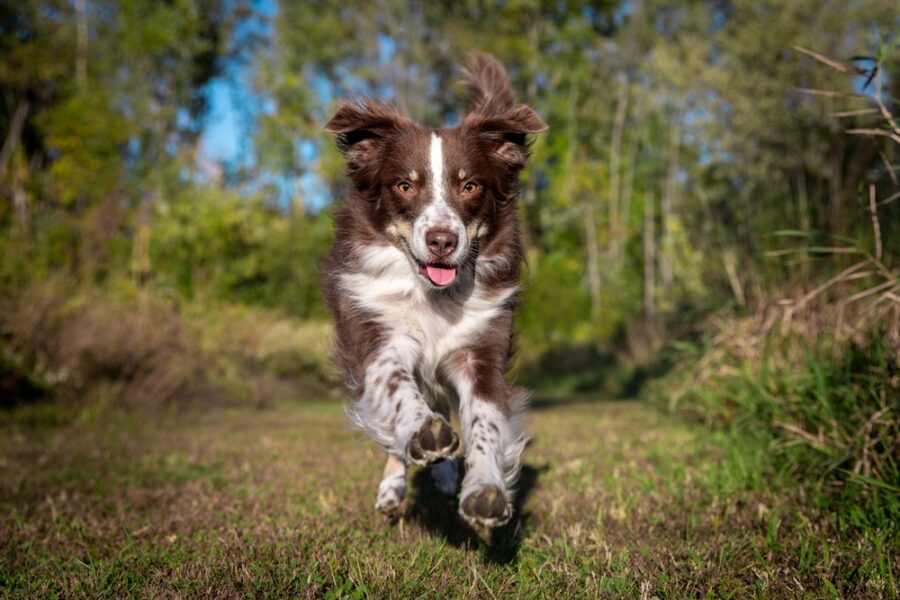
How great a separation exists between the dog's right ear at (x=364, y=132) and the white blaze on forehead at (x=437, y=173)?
369 millimetres

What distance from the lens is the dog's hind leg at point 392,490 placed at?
4262 millimetres

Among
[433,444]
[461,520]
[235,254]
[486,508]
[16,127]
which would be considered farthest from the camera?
[16,127]

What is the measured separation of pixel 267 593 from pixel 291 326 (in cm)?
1264

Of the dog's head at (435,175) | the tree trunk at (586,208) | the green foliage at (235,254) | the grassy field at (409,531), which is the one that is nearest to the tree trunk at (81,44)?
the green foliage at (235,254)

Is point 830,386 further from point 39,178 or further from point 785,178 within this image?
point 39,178

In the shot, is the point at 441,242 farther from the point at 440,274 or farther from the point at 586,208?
the point at 586,208

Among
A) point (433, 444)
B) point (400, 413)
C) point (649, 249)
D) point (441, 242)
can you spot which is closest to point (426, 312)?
point (441, 242)

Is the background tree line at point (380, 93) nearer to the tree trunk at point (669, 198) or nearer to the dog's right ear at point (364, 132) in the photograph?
the tree trunk at point (669, 198)

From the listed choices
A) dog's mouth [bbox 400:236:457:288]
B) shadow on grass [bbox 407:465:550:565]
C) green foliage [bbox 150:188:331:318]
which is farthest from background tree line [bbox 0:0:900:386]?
dog's mouth [bbox 400:236:457:288]

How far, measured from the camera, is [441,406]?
4.50m

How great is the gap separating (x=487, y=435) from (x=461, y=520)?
88 centimetres

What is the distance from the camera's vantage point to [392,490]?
4336 mm

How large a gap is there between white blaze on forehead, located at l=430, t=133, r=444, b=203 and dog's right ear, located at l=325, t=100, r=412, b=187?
369mm

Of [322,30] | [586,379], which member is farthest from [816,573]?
[322,30]
